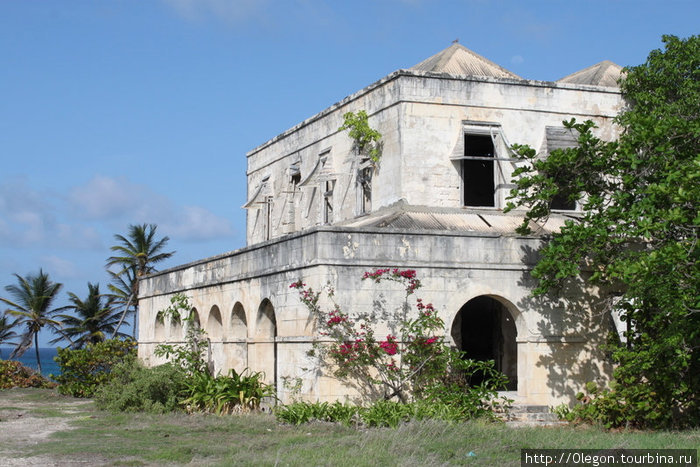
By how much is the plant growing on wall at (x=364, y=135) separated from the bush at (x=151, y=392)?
703 cm

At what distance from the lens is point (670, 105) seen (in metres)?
21.9

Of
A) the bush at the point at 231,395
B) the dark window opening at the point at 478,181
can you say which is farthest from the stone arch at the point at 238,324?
the dark window opening at the point at 478,181

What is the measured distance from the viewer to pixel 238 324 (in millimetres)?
22266

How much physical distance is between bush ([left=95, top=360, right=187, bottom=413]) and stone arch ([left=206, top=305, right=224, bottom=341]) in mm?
2473

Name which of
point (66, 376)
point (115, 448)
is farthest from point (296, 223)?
point (115, 448)

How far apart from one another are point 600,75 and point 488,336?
25.9 feet

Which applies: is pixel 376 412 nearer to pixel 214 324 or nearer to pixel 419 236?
pixel 419 236

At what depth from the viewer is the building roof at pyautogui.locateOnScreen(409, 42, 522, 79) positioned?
23438 millimetres

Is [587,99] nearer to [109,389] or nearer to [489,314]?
[489,314]

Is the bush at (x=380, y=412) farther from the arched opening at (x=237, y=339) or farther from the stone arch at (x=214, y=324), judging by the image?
the stone arch at (x=214, y=324)

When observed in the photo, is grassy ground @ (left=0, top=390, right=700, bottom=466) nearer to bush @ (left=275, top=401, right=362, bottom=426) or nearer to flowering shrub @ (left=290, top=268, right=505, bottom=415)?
bush @ (left=275, top=401, right=362, bottom=426)

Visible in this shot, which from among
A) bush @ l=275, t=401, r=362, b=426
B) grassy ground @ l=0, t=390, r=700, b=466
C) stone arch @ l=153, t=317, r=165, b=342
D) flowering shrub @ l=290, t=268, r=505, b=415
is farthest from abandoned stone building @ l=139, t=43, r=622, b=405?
grassy ground @ l=0, t=390, r=700, b=466

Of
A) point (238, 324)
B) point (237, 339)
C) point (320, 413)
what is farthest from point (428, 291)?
point (238, 324)

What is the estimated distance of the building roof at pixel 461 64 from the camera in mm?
23438
